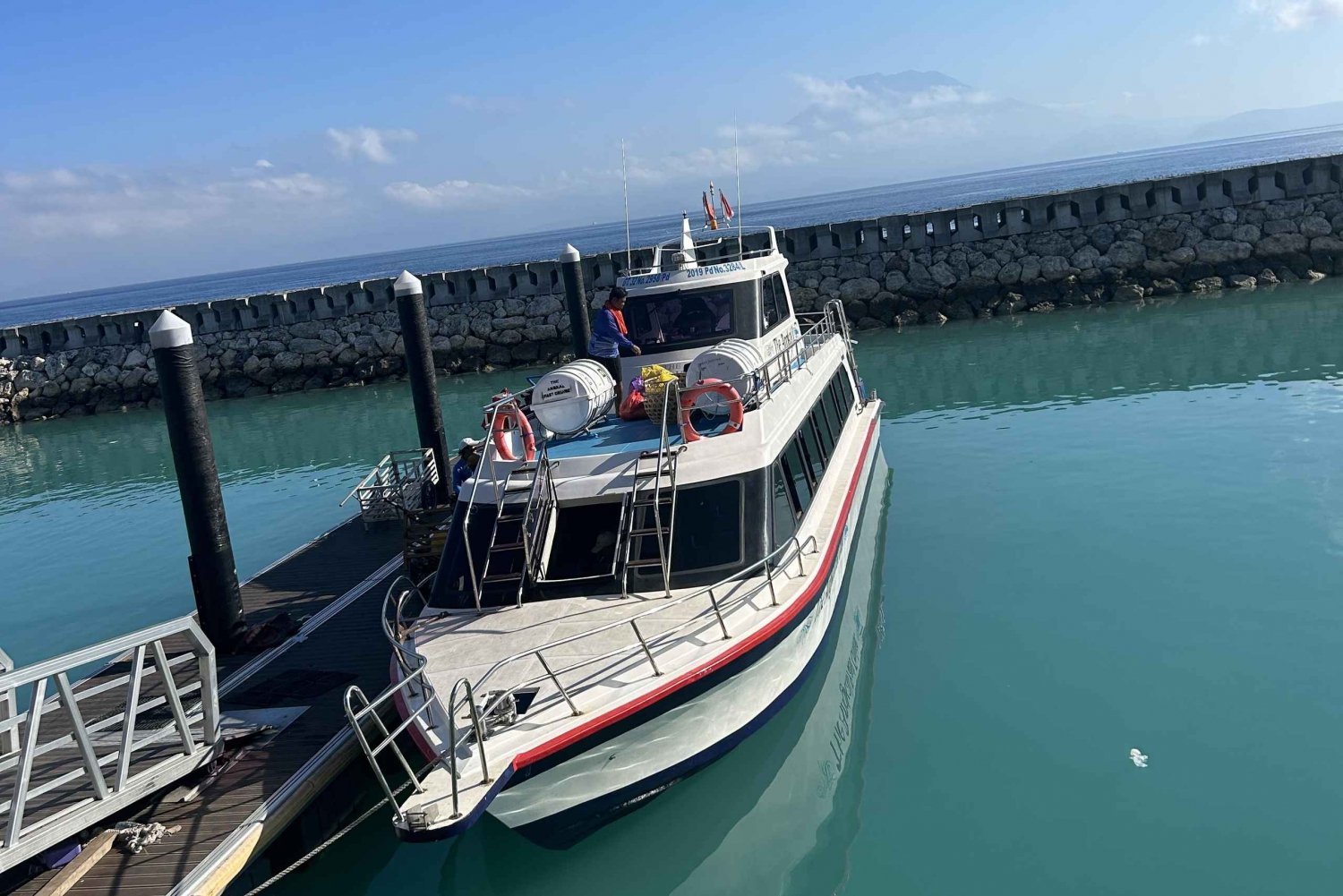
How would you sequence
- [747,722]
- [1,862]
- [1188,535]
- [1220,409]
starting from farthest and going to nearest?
[1220,409] < [1188,535] < [747,722] < [1,862]

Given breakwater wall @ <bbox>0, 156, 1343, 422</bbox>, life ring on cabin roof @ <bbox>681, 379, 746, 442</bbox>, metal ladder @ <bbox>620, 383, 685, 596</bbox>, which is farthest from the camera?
breakwater wall @ <bbox>0, 156, 1343, 422</bbox>

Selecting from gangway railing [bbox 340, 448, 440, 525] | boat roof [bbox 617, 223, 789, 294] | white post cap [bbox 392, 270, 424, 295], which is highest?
white post cap [bbox 392, 270, 424, 295]

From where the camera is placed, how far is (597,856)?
795 centimetres

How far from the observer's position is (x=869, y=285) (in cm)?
3450

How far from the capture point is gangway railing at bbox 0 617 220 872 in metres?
6.89

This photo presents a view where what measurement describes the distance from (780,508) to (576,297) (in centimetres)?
1057

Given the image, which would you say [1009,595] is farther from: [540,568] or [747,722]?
[540,568]

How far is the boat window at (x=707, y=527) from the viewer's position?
9.45 meters

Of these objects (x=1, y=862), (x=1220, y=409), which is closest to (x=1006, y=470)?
(x=1220, y=409)

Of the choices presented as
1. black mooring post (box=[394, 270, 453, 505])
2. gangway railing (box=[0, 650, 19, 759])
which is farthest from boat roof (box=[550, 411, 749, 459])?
gangway railing (box=[0, 650, 19, 759])

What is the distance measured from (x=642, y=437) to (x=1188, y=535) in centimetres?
683

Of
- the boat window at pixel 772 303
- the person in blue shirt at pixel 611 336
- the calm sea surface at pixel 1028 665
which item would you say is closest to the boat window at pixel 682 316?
the person in blue shirt at pixel 611 336

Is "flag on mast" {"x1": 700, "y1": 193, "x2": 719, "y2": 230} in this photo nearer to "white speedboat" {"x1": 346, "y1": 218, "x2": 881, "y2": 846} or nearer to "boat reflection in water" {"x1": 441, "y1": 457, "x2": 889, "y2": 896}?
"white speedboat" {"x1": 346, "y1": 218, "x2": 881, "y2": 846}

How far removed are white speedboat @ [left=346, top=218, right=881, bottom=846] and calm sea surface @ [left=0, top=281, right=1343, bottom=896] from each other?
2.08 feet
